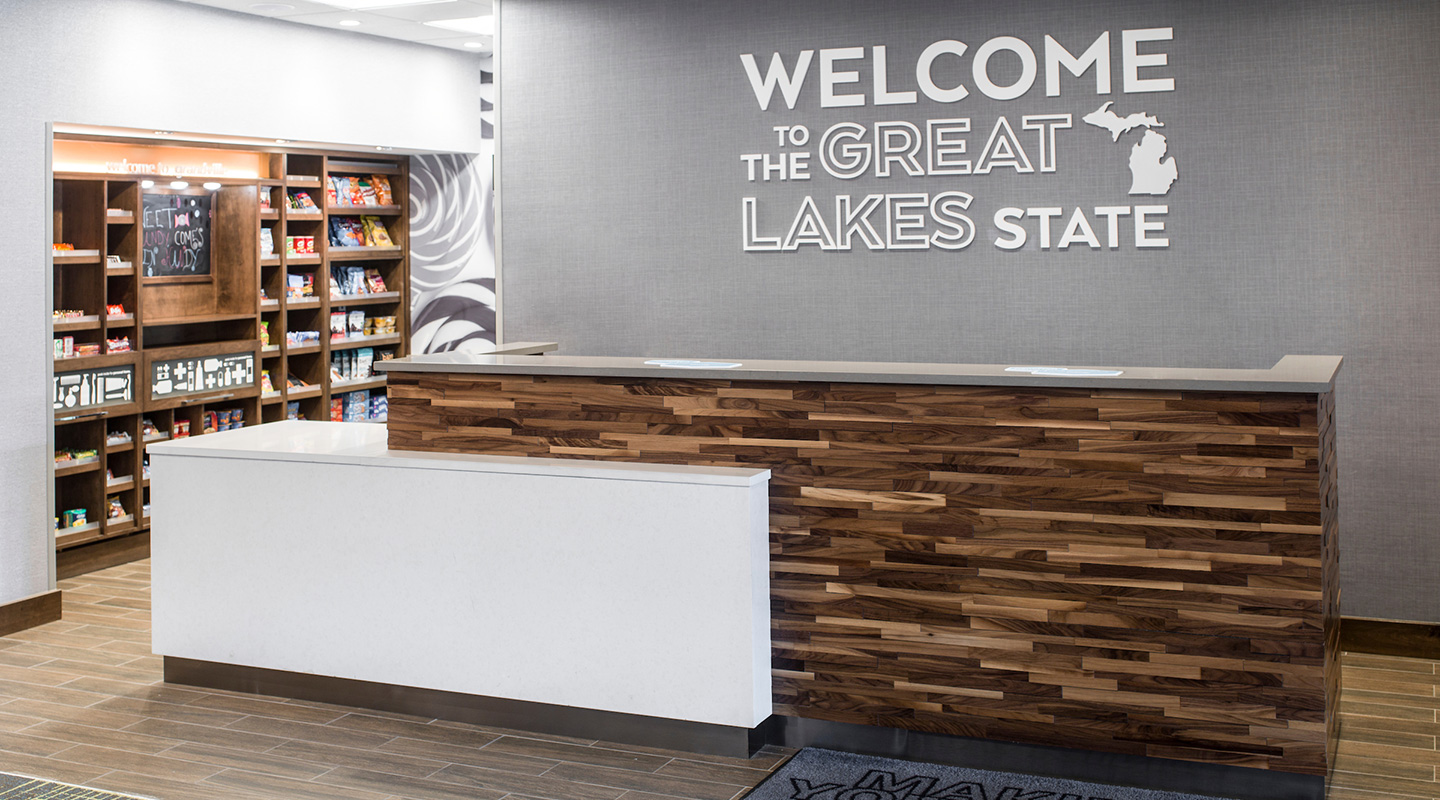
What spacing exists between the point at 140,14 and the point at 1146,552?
5.07 m

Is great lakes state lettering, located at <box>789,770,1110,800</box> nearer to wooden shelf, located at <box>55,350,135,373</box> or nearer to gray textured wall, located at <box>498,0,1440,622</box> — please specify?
gray textured wall, located at <box>498,0,1440,622</box>

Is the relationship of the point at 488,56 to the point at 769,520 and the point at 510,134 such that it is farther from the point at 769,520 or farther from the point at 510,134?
the point at 769,520

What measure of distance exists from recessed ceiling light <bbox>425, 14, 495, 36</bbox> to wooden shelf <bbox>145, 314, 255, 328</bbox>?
2007mm

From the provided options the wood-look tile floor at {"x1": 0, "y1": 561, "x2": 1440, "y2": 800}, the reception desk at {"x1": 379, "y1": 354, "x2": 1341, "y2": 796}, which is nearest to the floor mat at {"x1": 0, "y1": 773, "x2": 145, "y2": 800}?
the wood-look tile floor at {"x1": 0, "y1": 561, "x2": 1440, "y2": 800}

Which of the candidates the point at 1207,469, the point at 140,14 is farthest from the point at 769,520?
the point at 140,14

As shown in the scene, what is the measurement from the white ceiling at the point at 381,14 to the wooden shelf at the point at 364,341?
1981 mm

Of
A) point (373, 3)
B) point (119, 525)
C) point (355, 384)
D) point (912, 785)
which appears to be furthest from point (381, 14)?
point (912, 785)

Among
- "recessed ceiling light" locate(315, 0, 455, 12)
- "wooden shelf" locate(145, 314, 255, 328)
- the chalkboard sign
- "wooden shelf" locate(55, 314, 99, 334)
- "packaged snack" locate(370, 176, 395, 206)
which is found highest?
"recessed ceiling light" locate(315, 0, 455, 12)

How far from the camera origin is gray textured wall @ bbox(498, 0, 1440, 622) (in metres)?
4.64

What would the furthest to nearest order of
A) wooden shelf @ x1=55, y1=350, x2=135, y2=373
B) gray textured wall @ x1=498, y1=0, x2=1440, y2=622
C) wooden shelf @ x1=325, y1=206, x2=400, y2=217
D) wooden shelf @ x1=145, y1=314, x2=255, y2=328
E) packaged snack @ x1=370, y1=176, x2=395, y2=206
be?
packaged snack @ x1=370, y1=176, x2=395, y2=206, wooden shelf @ x1=325, y1=206, x2=400, y2=217, wooden shelf @ x1=145, y1=314, x2=255, y2=328, wooden shelf @ x1=55, y1=350, x2=135, y2=373, gray textured wall @ x1=498, y1=0, x2=1440, y2=622

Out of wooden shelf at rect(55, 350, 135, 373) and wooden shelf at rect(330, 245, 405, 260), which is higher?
wooden shelf at rect(330, 245, 405, 260)

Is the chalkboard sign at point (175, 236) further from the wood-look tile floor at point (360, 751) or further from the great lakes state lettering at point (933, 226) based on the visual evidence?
the great lakes state lettering at point (933, 226)

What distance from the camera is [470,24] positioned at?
7023mm

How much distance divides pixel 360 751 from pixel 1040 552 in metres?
2.14
